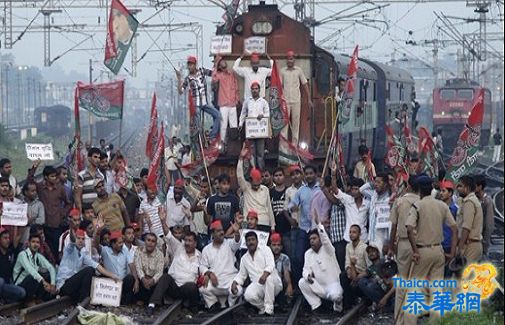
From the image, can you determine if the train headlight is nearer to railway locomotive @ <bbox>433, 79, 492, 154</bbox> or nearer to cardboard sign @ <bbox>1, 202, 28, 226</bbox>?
cardboard sign @ <bbox>1, 202, 28, 226</bbox>

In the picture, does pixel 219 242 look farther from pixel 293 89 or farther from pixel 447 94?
pixel 447 94

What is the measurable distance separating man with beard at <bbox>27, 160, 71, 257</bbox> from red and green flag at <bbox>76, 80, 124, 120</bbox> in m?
3.13

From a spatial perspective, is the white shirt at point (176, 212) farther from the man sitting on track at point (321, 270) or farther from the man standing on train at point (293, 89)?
the man standing on train at point (293, 89)

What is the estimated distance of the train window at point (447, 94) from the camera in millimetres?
57406

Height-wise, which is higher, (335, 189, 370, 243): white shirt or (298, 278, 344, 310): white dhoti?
(335, 189, 370, 243): white shirt

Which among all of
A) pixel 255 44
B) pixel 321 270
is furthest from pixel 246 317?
pixel 255 44

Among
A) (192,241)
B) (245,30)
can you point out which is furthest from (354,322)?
(245,30)

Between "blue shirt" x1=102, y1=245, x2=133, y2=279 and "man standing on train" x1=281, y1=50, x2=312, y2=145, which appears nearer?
"blue shirt" x1=102, y1=245, x2=133, y2=279

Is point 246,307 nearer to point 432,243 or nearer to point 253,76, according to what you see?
point 432,243

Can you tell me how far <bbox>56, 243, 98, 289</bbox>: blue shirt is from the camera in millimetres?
14984

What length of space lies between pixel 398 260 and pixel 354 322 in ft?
6.50

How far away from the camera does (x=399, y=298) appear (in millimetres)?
12344

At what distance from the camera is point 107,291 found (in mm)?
14641

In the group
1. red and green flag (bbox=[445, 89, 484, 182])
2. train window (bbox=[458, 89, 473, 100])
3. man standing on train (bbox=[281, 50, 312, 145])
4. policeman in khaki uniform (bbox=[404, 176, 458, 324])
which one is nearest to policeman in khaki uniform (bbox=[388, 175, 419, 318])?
policeman in khaki uniform (bbox=[404, 176, 458, 324])
